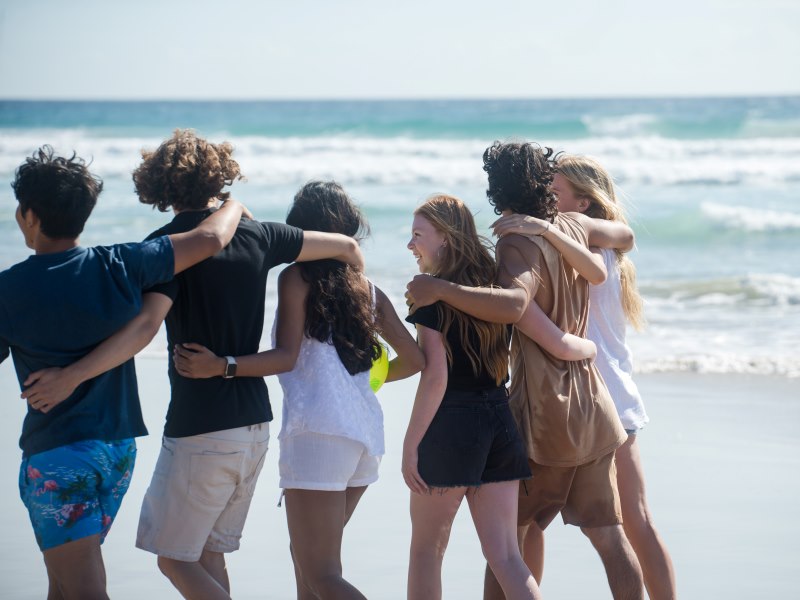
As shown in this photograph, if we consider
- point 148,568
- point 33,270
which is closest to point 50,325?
point 33,270

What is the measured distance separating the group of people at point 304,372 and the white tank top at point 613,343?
0.54 ft

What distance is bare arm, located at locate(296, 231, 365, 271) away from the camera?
2918 mm

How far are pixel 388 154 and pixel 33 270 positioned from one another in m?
23.2

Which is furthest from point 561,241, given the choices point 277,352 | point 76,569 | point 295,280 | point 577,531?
point 577,531

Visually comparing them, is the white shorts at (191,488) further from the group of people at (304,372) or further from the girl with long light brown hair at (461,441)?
the girl with long light brown hair at (461,441)

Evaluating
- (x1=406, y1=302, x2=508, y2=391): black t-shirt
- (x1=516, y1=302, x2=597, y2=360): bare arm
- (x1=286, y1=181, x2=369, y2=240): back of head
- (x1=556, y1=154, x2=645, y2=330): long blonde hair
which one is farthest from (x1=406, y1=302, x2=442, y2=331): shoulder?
(x1=556, y1=154, x2=645, y2=330): long blonde hair

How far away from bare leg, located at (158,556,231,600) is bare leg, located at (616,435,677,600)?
4.32 feet

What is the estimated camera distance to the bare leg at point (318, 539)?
283cm

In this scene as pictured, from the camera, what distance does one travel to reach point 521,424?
10.0ft

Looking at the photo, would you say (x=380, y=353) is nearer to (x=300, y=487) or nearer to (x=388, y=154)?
(x=300, y=487)

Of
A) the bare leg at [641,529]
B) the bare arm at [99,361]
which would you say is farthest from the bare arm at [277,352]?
the bare leg at [641,529]

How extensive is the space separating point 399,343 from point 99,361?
34.4 inches

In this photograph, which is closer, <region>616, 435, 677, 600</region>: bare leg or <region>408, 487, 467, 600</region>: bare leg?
<region>408, 487, 467, 600</region>: bare leg

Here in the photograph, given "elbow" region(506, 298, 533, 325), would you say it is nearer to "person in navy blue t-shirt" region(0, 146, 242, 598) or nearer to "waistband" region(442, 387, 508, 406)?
"waistband" region(442, 387, 508, 406)
